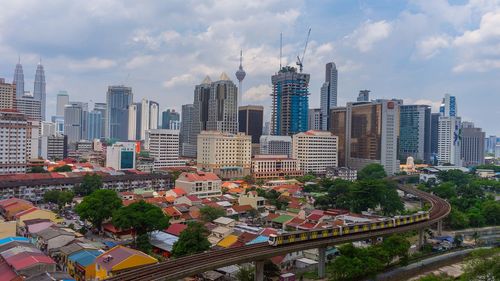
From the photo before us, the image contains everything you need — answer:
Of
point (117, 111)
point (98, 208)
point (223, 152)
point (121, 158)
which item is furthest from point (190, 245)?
point (117, 111)

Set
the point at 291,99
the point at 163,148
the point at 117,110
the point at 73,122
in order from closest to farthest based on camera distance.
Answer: the point at 163,148, the point at 291,99, the point at 73,122, the point at 117,110

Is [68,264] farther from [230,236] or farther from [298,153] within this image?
[298,153]

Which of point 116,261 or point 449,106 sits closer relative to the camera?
point 116,261

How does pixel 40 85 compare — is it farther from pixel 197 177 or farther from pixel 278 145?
pixel 197 177

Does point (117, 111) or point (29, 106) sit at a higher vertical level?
point (117, 111)

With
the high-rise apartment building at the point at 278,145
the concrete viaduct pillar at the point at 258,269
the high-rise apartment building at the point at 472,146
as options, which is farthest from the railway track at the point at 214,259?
the high-rise apartment building at the point at 472,146

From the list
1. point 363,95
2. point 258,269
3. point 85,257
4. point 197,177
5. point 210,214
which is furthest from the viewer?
point 363,95

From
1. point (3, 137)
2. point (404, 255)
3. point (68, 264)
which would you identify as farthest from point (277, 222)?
point (3, 137)

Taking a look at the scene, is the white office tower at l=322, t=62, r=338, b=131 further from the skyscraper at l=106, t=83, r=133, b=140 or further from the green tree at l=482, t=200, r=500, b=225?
the green tree at l=482, t=200, r=500, b=225
